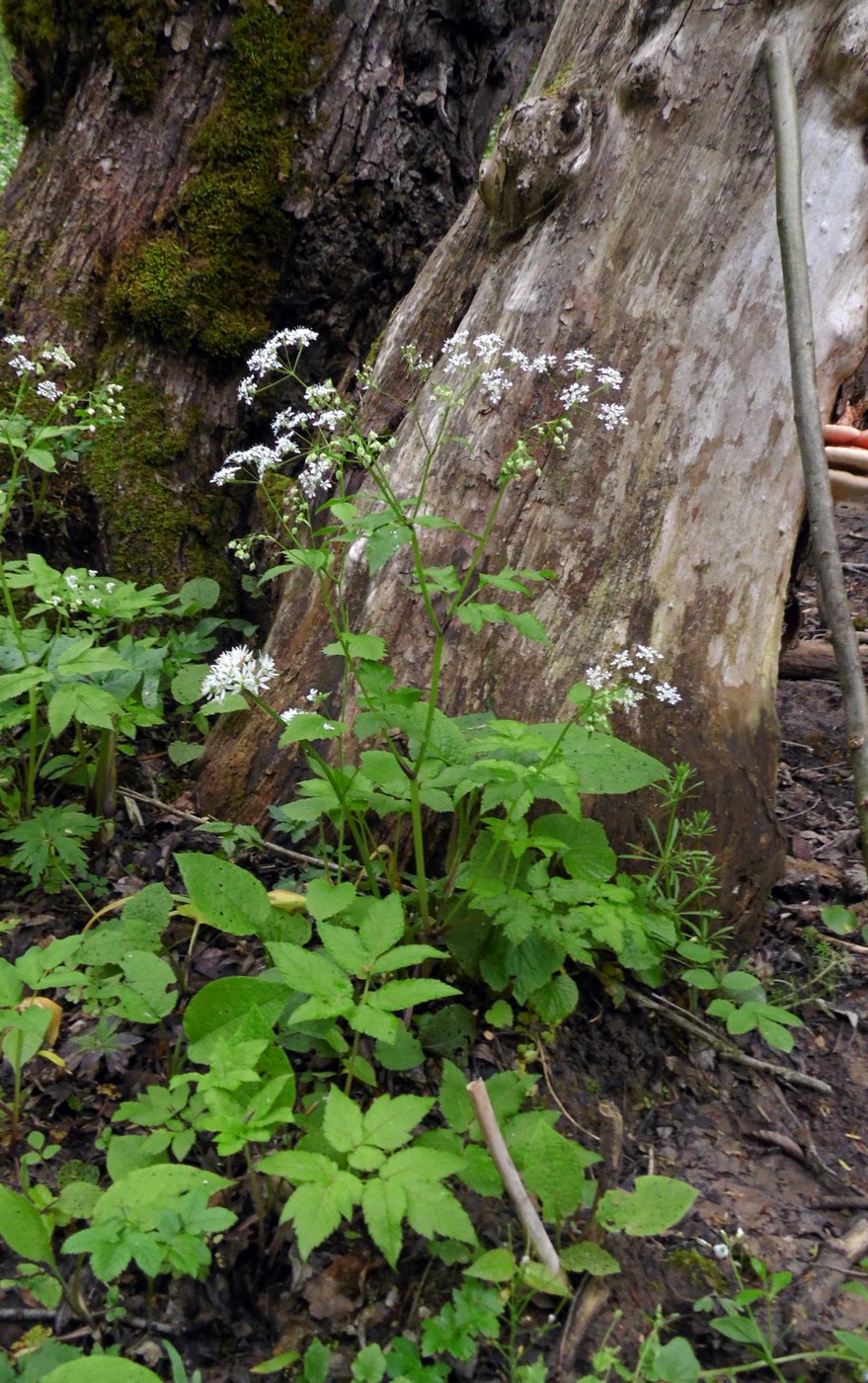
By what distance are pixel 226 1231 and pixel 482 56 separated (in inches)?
167

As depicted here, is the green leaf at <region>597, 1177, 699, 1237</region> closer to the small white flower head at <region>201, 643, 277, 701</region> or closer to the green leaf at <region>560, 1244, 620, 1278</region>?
the green leaf at <region>560, 1244, 620, 1278</region>

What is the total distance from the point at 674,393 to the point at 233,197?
1813 millimetres

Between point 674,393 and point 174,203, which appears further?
point 174,203

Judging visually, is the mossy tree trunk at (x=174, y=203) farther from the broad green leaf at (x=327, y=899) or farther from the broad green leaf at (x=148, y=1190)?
the broad green leaf at (x=148, y=1190)

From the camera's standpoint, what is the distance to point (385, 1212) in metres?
1.39

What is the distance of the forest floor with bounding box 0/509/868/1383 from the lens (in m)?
1.57

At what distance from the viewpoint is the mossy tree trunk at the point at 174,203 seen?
331cm

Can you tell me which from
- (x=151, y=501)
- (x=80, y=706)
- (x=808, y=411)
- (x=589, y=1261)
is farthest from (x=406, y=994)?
(x=151, y=501)

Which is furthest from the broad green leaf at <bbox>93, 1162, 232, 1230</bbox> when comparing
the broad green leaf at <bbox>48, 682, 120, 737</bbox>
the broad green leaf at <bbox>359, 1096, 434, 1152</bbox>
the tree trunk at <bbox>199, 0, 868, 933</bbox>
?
the tree trunk at <bbox>199, 0, 868, 933</bbox>

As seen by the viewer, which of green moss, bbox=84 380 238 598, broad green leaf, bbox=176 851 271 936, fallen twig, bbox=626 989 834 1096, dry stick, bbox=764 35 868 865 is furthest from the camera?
green moss, bbox=84 380 238 598

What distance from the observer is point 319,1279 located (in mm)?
1625

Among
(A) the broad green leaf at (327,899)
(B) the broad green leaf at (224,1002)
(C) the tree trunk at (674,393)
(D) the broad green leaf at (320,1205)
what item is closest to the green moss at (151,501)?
(C) the tree trunk at (674,393)

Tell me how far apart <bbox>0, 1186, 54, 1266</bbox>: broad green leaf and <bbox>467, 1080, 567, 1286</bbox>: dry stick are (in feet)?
2.38

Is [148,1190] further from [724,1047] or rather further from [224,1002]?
[724,1047]
